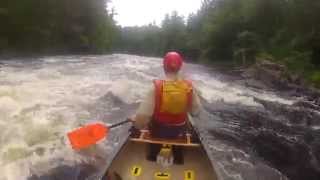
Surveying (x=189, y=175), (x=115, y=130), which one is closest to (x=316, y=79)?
(x=115, y=130)

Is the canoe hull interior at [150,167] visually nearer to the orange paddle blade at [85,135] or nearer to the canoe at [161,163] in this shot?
the canoe at [161,163]

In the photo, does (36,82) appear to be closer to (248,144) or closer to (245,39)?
(248,144)

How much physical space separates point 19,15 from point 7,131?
26538mm

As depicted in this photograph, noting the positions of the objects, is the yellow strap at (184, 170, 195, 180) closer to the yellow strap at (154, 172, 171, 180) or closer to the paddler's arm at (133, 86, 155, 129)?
the yellow strap at (154, 172, 171, 180)

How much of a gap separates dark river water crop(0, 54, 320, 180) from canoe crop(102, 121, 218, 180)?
14 cm

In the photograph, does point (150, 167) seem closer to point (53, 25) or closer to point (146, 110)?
point (146, 110)

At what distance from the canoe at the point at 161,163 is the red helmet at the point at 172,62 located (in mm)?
895

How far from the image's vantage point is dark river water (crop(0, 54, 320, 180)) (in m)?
7.82

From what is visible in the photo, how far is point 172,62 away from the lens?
5.66m

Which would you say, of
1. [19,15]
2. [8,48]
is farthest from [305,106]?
[19,15]

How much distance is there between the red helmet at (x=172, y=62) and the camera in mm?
5633

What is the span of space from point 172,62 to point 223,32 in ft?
137

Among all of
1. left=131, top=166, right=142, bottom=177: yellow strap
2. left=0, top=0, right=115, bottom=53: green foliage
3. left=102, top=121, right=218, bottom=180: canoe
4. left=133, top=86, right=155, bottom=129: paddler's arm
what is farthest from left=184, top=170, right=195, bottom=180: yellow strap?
left=0, top=0, right=115, bottom=53: green foliage

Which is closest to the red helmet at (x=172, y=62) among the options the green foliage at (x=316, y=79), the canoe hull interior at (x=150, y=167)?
the canoe hull interior at (x=150, y=167)
